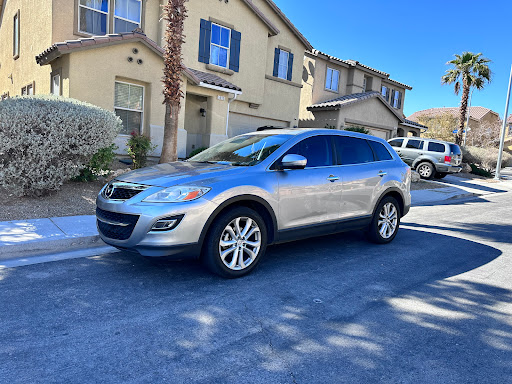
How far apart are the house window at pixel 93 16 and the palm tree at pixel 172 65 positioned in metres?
4.64

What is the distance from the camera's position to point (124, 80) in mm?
12242

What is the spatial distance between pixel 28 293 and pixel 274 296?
247cm

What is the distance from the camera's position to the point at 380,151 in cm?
637

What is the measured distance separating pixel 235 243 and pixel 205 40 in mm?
12842

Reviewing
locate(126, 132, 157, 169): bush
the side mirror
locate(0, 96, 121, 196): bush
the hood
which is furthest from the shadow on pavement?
locate(126, 132, 157, 169): bush

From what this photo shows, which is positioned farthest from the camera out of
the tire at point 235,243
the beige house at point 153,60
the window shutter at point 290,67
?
the window shutter at point 290,67

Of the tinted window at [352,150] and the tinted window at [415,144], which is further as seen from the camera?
the tinted window at [415,144]

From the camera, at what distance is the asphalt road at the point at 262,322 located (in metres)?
2.77

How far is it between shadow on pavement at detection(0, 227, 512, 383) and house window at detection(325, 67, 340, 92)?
769 inches

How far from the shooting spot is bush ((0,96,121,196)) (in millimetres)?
6605

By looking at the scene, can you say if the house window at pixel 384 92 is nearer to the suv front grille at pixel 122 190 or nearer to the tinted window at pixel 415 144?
the tinted window at pixel 415 144

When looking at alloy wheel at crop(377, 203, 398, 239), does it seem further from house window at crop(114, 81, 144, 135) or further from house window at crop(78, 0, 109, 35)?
house window at crop(78, 0, 109, 35)

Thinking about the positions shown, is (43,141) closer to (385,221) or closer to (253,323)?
(253,323)

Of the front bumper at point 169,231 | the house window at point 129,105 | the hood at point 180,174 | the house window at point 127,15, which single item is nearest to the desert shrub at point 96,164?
the hood at point 180,174
